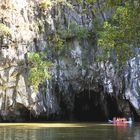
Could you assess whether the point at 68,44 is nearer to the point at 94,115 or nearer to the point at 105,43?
the point at 94,115

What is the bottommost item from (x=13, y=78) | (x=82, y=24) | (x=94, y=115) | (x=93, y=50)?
(x=94, y=115)

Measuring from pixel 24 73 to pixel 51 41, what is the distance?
5178mm

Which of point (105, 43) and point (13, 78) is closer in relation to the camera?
point (105, 43)

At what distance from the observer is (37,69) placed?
4694 centimetres

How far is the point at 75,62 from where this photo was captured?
49.4 metres

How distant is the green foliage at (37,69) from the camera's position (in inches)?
1810

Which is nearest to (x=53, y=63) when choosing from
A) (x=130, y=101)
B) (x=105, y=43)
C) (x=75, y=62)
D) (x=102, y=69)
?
(x=75, y=62)

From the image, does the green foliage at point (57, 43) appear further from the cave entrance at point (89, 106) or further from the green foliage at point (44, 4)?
the cave entrance at point (89, 106)

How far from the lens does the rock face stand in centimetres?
4700

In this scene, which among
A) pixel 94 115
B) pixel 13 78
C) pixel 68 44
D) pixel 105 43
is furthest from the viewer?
pixel 94 115

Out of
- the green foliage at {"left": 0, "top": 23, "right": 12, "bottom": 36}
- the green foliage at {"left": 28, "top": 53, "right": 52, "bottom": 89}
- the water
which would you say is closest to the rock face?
the green foliage at {"left": 0, "top": 23, "right": 12, "bottom": 36}

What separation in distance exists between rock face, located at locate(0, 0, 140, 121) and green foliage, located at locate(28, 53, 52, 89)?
→ 2.82 feet

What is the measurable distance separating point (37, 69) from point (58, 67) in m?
3.09

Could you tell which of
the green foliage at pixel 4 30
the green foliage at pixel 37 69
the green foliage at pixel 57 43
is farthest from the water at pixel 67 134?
the green foliage at pixel 57 43
